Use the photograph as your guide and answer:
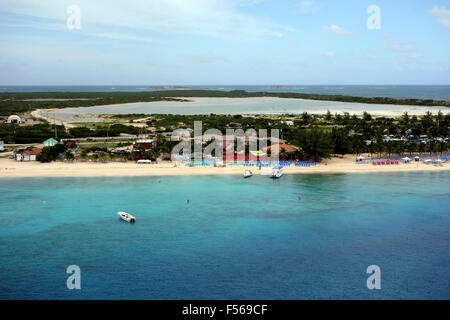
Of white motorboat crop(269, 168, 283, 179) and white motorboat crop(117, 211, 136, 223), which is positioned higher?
white motorboat crop(269, 168, 283, 179)

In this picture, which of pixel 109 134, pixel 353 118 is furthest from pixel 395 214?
pixel 353 118

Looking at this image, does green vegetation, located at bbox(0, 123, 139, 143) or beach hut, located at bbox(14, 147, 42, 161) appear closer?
beach hut, located at bbox(14, 147, 42, 161)

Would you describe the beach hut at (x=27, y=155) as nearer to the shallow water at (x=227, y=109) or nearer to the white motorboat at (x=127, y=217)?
the white motorboat at (x=127, y=217)

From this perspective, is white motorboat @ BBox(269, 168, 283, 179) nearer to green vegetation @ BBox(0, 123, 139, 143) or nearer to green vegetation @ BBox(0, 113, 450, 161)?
green vegetation @ BBox(0, 113, 450, 161)

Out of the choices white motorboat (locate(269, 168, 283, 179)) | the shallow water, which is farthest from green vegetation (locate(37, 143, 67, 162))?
the shallow water

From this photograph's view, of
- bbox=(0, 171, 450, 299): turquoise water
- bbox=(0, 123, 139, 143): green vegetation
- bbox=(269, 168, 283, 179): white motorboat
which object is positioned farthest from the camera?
bbox=(0, 123, 139, 143): green vegetation
